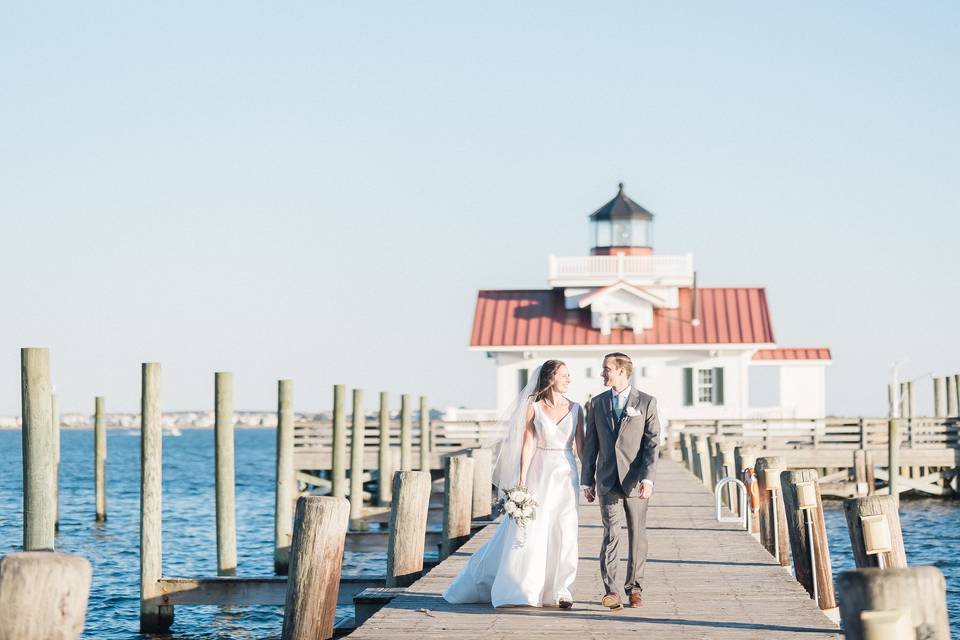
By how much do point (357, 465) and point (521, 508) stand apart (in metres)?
19.6

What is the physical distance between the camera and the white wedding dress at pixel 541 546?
9.96 meters

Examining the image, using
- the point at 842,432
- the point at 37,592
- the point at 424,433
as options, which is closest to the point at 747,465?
the point at 37,592

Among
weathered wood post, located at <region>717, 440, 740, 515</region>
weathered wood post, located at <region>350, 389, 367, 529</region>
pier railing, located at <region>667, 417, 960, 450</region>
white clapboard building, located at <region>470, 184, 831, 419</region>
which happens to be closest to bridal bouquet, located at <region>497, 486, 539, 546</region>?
weathered wood post, located at <region>717, 440, 740, 515</region>

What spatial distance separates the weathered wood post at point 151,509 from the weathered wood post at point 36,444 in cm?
259

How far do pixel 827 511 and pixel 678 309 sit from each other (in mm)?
10260

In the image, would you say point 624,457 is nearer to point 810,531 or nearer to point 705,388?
point 810,531

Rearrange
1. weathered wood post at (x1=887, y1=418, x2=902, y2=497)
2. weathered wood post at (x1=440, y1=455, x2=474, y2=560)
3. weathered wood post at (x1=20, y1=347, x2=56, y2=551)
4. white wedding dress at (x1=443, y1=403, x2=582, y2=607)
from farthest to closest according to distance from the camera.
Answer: weathered wood post at (x1=887, y1=418, x2=902, y2=497) → weathered wood post at (x1=440, y1=455, x2=474, y2=560) → weathered wood post at (x1=20, y1=347, x2=56, y2=551) → white wedding dress at (x1=443, y1=403, x2=582, y2=607)

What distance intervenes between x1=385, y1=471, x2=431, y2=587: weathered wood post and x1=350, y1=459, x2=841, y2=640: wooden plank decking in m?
0.27

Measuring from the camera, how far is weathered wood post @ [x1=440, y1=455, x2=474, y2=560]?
13.8m

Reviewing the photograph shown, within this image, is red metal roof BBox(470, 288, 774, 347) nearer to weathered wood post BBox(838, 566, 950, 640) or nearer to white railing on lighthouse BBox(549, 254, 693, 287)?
white railing on lighthouse BBox(549, 254, 693, 287)

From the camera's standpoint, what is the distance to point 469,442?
1524 inches

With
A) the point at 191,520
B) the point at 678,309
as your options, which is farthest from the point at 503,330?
the point at 191,520

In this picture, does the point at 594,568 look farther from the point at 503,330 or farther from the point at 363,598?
the point at 503,330

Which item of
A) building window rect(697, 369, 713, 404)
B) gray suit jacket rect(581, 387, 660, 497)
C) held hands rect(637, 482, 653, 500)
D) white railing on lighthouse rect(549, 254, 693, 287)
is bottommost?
held hands rect(637, 482, 653, 500)
